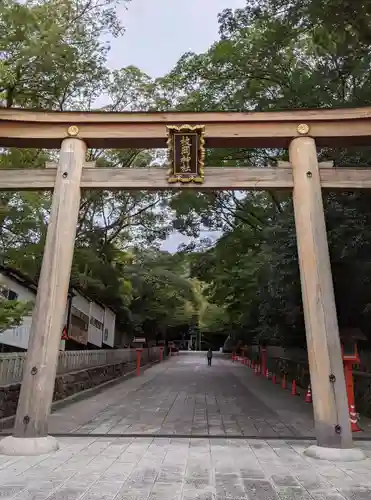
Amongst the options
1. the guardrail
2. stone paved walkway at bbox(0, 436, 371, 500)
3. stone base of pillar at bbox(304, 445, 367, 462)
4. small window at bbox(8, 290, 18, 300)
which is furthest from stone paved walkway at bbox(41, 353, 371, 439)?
small window at bbox(8, 290, 18, 300)

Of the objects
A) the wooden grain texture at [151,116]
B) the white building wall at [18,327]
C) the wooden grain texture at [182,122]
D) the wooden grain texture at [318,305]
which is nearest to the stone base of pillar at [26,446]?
the wooden grain texture at [318,305]

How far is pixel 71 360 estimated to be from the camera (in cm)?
1458

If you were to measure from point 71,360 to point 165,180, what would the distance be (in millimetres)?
8857

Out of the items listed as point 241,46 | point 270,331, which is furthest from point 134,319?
point 241,46

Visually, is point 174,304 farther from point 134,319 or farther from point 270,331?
point 270,331

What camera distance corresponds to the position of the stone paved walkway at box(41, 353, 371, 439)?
355 inches

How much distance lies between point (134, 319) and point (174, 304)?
615 centimetres

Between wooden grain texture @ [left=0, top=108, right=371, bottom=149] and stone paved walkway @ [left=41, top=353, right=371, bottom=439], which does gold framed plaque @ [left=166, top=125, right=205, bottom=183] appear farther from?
stone paved walkway @ [left=41, top=353, right=371, bottom=439]

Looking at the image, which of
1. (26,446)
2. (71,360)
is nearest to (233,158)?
(71,360)

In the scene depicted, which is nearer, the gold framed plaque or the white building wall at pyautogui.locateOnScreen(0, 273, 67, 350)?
the gold framed plaque

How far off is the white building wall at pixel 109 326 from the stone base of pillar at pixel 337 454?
18283 millimetres

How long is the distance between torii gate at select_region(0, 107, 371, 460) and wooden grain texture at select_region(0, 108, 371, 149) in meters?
0.02

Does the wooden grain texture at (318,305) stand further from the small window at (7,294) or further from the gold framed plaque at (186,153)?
the small window at (7,294)

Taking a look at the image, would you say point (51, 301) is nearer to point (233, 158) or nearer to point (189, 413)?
point (189, 413)
